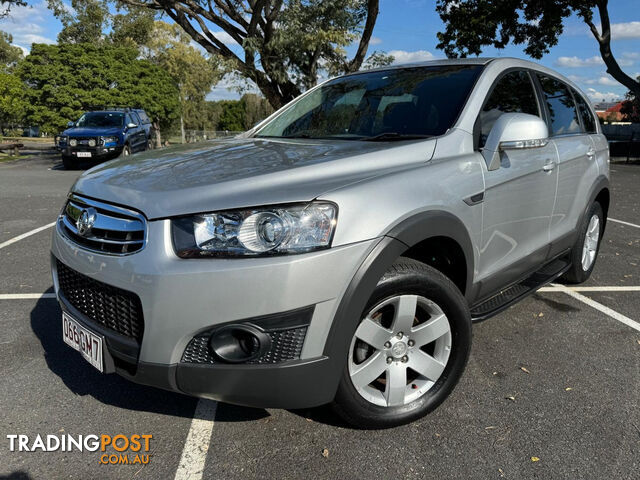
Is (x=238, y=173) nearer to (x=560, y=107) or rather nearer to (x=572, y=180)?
(x=572, y=180)

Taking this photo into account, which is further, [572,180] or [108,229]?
[572,180]

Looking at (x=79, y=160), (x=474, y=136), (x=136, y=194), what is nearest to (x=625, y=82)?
(x=79, y=160)

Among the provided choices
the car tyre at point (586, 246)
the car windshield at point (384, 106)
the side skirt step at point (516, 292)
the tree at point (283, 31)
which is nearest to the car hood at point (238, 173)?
the car windshield at point (384, 106)

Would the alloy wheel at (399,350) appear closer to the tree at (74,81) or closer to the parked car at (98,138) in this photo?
the parked car at (98,138)

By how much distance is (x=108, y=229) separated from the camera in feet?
7.09

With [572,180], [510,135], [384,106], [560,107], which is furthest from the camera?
[560,107]

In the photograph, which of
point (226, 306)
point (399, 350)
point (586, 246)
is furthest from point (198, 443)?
point (586, 246)

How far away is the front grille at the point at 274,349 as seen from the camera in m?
1.98

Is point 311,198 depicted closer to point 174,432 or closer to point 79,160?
point 174,432

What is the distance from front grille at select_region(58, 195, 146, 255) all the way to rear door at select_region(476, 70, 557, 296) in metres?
1.73

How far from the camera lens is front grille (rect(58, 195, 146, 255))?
206 cm

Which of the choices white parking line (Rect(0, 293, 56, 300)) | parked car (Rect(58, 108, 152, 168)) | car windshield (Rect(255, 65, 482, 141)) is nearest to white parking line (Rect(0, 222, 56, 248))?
white parking line (Rect(0, 293, 56, 300))

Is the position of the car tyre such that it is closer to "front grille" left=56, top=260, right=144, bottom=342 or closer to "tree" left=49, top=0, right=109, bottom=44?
"front grille" left=56, top=260, right=144, bottom=342

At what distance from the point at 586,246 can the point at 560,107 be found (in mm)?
1285
